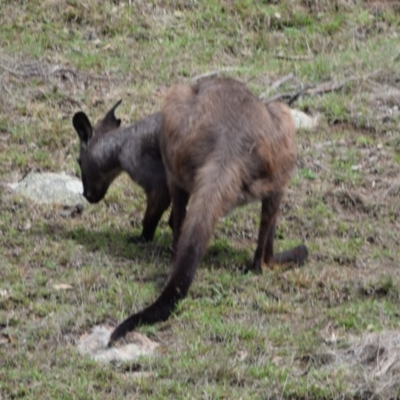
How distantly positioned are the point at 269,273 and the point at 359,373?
1.93 m

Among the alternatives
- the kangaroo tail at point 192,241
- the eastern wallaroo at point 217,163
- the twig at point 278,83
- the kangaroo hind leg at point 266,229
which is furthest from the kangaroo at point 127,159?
the twig at point 278,83

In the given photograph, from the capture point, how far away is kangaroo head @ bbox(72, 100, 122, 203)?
8953 millimetres

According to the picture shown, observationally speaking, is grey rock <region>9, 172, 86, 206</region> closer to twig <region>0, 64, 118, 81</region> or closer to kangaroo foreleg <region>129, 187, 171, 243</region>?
kangaroo foreleg <region>129, 187, 171, 243</region>

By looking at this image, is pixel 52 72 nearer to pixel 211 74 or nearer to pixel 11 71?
pixel 11 71

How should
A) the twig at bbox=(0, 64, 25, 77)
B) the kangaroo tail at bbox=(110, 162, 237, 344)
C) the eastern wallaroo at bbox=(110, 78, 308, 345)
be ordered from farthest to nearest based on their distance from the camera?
1. the twig at bbox=(0, 64, 25, 77)
2. the eastern wallaroo at bbox=(110, 78, 308, 345)
3. the kangaroo tail at bbox=(110, 162, 237, 344)

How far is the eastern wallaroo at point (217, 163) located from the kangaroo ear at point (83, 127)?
3.65 ft

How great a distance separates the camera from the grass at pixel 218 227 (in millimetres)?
6262

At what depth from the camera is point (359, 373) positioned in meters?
5.98

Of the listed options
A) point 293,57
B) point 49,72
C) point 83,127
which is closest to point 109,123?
point 83,127

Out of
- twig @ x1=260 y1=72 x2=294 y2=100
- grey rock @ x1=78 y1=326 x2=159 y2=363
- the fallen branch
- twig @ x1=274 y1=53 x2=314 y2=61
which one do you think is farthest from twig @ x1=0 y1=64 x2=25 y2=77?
grey rock @ x1=78 y1=326 x2=159 y2=363

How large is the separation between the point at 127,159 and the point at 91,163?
437mm

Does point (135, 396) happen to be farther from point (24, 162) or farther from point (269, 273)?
point (24, 162)

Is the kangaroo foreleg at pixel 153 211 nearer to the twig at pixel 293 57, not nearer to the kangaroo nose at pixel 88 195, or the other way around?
the kangaroo nose at pixel 88 195

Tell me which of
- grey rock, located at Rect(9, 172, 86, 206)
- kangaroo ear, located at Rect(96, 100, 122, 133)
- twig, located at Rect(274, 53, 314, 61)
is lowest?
grey rock, located at Rect(9, 172, 86, 206)
